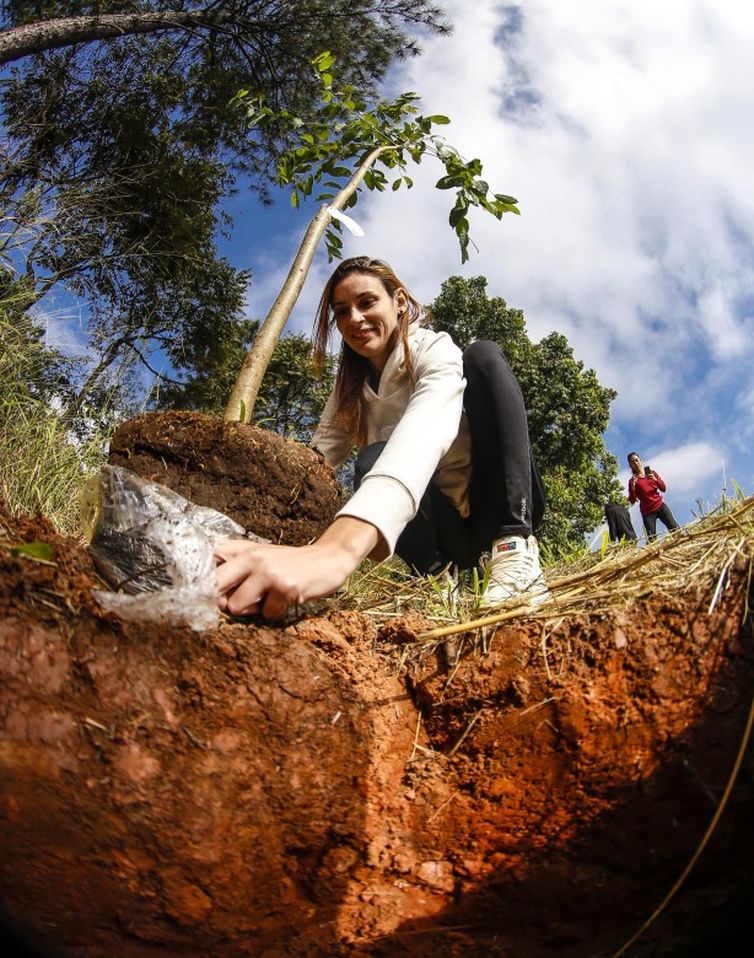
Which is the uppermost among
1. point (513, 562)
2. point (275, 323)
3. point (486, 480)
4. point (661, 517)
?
point (661, 517)

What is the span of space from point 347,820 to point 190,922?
0.22 metres

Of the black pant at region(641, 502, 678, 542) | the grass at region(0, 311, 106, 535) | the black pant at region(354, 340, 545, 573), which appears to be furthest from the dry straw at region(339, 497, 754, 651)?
the black pant at region(641, 502, 678, 542)

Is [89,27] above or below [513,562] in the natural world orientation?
above

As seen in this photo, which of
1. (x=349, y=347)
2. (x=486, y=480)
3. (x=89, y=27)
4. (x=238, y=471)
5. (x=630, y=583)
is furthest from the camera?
(x=89, y=27)

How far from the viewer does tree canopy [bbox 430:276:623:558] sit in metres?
13.2

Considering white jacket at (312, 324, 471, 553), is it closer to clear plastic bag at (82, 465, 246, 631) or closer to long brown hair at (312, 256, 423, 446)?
long brown hair at (312, 256, 423, 446)

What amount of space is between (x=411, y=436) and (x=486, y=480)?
31.9 inches

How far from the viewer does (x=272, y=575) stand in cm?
94

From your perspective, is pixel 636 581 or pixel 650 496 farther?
pixel 650 496

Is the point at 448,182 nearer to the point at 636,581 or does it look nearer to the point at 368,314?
the point at 368,314

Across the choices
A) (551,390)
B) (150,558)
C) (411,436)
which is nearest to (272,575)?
(150,558)

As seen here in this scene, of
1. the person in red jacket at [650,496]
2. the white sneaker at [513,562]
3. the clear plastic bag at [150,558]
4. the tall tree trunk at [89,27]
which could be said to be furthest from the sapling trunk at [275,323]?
the person in red jacket at [650,496]

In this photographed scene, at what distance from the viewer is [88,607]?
83 cm

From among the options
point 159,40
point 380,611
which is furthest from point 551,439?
point 380,611
